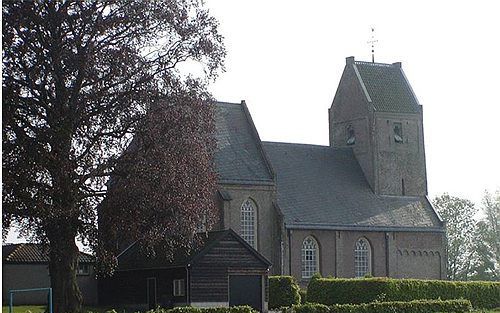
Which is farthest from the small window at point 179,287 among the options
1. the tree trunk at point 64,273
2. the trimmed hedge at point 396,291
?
the tree trunk at point 64,273

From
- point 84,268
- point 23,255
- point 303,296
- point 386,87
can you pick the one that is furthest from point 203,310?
point 386,87

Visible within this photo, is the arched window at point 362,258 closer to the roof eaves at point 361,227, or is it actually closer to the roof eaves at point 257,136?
the roof eaves at point 361,227

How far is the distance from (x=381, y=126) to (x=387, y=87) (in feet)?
11.7

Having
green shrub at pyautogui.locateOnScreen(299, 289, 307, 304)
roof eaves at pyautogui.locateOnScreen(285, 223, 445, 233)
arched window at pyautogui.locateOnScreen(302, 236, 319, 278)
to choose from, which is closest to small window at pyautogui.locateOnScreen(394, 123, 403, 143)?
roof eaves at pyautogui.locateOnScreen(285, 223, 445, 233)

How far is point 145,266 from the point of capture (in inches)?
1759

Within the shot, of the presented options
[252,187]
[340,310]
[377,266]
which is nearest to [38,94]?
[340,310]

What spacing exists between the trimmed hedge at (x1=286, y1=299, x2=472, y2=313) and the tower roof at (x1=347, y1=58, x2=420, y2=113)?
2561 cm

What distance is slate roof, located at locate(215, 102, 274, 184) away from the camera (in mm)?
52531

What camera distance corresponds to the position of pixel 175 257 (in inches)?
1676

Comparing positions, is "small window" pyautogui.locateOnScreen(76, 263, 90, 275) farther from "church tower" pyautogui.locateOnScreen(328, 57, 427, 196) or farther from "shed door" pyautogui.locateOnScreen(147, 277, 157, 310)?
"church tower" pyautogui.locateOnScreen(328, 57, 427, 196)

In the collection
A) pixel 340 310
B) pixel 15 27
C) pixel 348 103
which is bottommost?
pixel 340 310

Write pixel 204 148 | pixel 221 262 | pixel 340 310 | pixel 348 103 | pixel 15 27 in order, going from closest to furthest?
pixel 15 27 → pixel 204 148 → pixel 340 310 → pixel 221 262 → pixel 348 103

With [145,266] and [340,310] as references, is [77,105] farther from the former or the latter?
[145,266]

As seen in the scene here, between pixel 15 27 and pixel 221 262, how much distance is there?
59.8 feet
